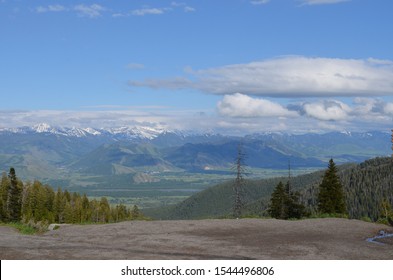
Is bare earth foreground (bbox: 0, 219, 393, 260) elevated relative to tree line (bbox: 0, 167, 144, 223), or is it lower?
elevated

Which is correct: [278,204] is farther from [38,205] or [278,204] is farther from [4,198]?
[4,198]

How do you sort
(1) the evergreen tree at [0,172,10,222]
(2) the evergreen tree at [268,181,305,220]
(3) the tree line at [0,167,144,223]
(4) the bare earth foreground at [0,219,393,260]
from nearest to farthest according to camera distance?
(4) the bare earth foreground at [0,219,393,260] < (2) the evergreen tree at [268,181,305,220] < (3) the tree line at [0,167,144,223] < (1) the evergreen tree at [0,172,10,222]

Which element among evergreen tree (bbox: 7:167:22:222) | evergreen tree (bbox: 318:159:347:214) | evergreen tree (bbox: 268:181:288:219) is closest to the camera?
evergreen tree (bbox: 318:159:347:214)

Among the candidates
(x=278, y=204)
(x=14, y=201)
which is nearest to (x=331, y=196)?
(x=278, y=204)

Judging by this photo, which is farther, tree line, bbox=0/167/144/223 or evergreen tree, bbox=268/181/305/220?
tree line, bbox=0/167/144/223

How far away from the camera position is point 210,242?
32.1 m

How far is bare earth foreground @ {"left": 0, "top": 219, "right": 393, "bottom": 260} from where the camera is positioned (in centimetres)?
2680

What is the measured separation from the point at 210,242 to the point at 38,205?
8066 centimetres

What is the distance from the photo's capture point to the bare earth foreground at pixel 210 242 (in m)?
26.8

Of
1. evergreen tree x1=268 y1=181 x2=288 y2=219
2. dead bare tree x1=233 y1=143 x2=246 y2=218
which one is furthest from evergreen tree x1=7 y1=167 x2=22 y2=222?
evergreen tree x1=268 y1=181 x2=288 y2=219

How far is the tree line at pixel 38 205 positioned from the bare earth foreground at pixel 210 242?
5498cm

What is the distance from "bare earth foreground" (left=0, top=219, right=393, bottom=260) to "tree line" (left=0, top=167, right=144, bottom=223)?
55.0 metres

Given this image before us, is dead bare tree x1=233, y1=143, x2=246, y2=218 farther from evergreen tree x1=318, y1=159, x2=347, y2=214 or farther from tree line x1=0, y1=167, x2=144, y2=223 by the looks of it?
tree line x1=0, y1=167, x2=144, y2=223
